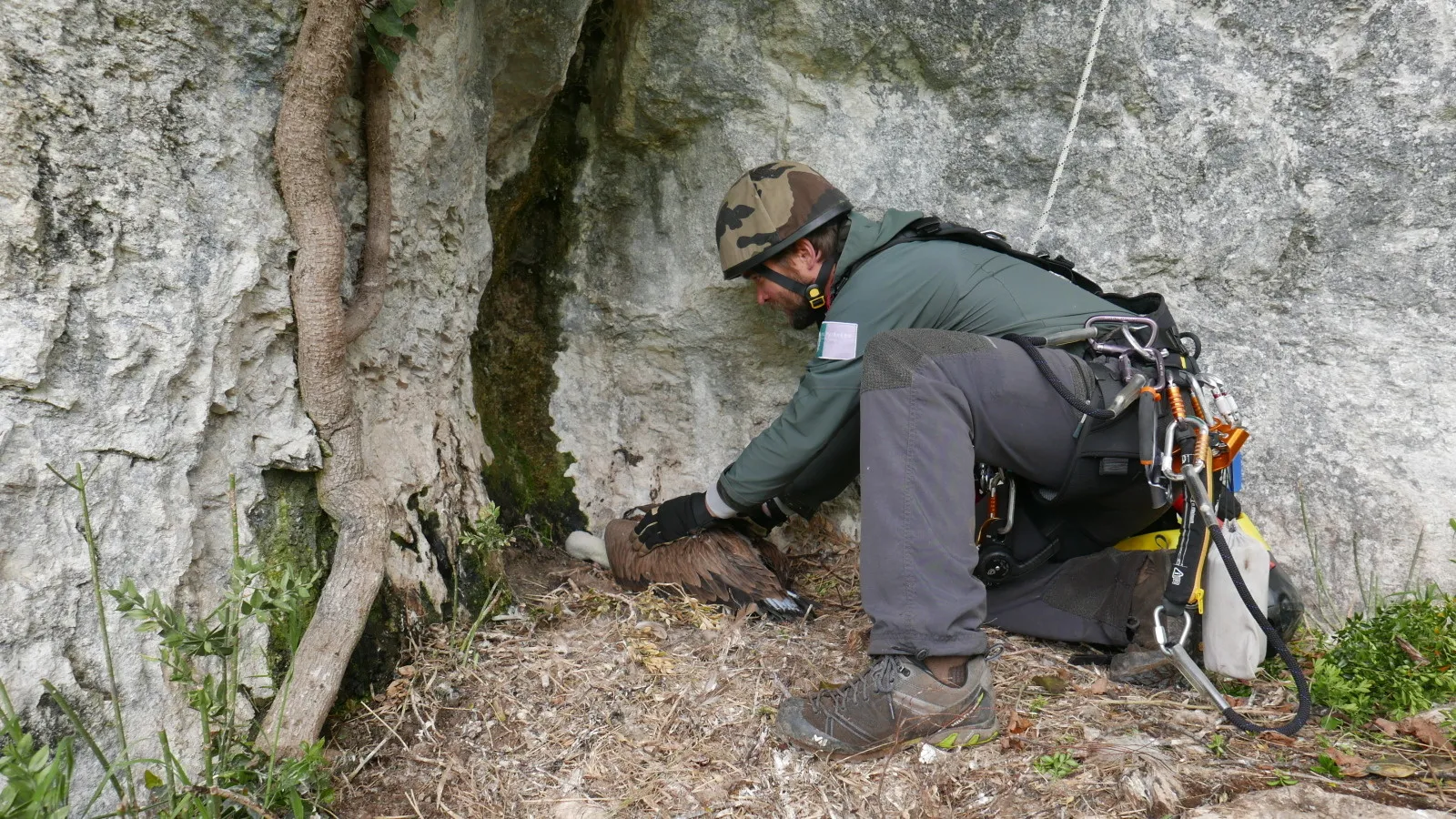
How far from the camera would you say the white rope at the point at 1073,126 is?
11.1 ft

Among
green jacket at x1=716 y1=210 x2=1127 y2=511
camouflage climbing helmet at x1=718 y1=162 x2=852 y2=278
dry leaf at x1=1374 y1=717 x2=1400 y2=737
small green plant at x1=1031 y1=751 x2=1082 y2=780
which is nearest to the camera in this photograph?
small green plant at x1=1031 y1=751 x2=1082 y2=780

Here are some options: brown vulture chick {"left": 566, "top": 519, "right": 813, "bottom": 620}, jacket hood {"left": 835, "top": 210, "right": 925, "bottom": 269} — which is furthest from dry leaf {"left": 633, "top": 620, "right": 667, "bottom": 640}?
jacket hood {"left": 835, "top": 210, "right": 925, "bottom": 269}

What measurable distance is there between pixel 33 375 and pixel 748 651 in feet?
6.69

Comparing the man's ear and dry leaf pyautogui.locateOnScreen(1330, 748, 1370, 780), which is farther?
the man's ear

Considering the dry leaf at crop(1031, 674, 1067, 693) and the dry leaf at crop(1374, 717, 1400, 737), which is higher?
the dry leaf at crop(1374, 717, 1400, 737)

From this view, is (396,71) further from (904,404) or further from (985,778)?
(985,778)

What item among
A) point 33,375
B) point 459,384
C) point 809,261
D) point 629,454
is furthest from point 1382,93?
point 33,375

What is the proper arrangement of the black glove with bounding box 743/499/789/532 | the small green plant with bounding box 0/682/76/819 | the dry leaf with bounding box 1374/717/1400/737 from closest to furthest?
the small green plant with bounding box 0/682/76/819, the dry leaf with bounding box 1374/717/1400/737, the black glove with bounding box 743/499/789/532

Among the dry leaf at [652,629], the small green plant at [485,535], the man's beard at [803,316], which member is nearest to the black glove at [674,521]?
the dry leaf at [652,629]

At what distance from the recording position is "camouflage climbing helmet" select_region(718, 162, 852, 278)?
3.35 metres

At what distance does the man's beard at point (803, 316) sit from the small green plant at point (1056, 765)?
66.3 inches

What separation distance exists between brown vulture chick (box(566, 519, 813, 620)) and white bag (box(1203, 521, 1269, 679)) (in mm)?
1319

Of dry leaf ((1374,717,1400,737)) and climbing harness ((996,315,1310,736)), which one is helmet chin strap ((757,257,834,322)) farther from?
dry leaf ((1374,717,1400,737))

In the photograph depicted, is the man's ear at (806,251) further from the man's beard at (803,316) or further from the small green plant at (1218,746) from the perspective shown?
the small green plant at (1218,746)
